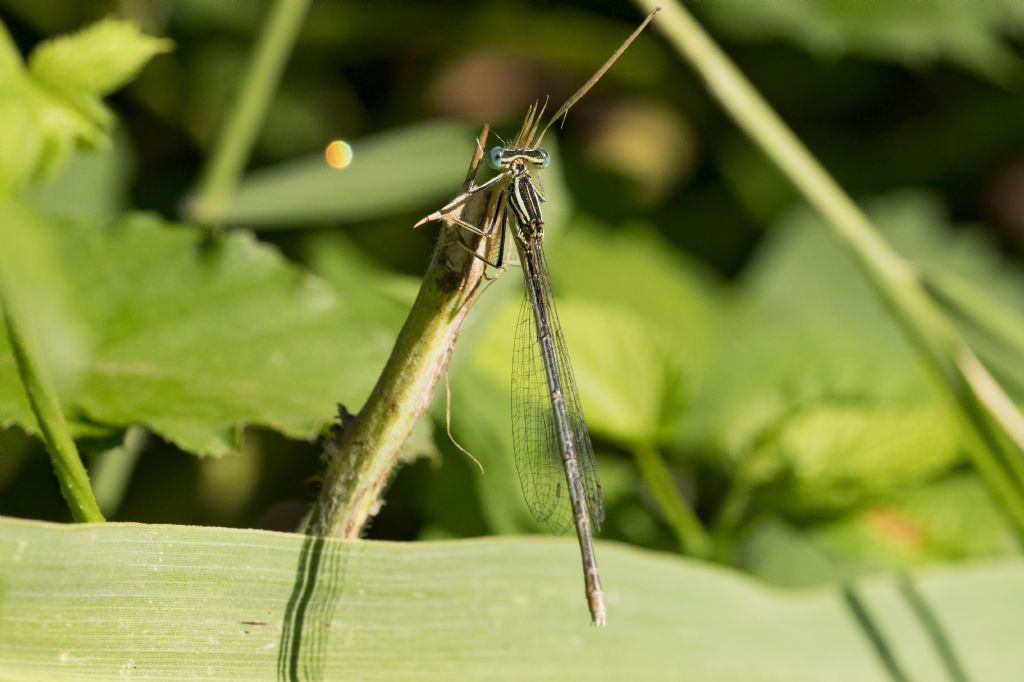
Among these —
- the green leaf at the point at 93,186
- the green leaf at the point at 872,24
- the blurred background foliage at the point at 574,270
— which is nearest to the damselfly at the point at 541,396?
the blurred background foliage at the point at 574,270

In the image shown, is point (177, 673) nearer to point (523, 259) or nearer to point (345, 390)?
point (345, 390)

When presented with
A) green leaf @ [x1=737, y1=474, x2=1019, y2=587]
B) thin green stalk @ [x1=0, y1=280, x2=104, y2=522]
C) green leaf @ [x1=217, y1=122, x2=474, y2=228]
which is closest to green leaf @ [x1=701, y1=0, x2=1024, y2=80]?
green leaf @ [x1=217, y1=122, x2=474, y2=228]

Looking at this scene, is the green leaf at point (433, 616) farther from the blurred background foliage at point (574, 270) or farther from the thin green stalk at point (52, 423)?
the blurred background foliage at point (574, 270)

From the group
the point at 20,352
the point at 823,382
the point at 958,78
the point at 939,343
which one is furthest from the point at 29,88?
the point at 958,78

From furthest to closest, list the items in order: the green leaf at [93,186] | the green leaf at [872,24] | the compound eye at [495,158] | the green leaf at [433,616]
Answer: the green leaf at [872,24], the green leaf at [93,186], the compound eye at [495,158], the green leaf at [433,616]

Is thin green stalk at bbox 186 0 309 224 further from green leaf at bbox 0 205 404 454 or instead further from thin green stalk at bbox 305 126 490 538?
thin green stalk at bbox 305 126 490 538

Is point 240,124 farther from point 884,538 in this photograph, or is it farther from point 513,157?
point 884,538
